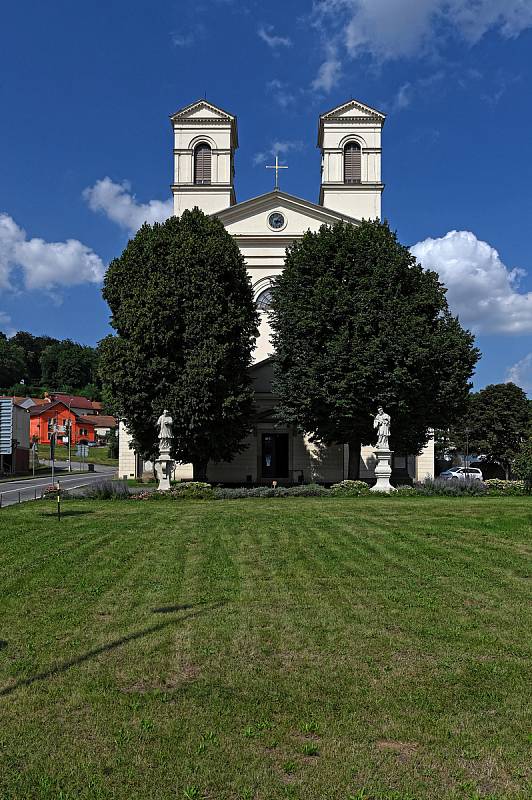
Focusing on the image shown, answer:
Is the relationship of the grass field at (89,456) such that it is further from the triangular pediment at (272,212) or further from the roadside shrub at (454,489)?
the roadside shrub at (454,489)

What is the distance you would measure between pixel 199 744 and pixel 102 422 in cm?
12337

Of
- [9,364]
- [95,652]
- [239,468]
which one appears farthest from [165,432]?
[9,364]

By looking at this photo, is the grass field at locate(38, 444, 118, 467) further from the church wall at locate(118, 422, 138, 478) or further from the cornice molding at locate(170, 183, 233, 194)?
the cornice molding at locate(170, 183, 233, 194)

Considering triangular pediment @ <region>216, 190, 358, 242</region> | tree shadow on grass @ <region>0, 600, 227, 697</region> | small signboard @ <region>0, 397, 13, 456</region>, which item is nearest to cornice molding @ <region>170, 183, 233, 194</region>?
triangular pediment @ <region>216, 190, 358, 242</region>

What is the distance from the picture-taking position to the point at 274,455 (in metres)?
42.0

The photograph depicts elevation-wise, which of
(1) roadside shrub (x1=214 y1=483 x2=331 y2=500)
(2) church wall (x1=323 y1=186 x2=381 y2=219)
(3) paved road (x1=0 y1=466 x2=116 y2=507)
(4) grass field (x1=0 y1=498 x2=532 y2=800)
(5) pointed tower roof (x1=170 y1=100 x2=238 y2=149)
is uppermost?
(5) pointed tower roof (x1=170 y1=100 x2=238 y2=149)

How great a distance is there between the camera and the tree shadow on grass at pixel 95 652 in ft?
20.9

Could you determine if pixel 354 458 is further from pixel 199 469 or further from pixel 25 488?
pixel 25 488

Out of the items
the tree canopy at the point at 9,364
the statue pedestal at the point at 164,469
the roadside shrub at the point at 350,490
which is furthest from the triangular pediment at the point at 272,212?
the tree canopy at the point at 9,364

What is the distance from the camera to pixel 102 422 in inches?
4929

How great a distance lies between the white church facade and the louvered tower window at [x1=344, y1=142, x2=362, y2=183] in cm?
7

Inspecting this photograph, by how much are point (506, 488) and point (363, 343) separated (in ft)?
28.4

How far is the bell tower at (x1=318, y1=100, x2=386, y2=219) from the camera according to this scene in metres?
45.8

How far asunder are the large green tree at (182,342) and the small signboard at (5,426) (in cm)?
1907
